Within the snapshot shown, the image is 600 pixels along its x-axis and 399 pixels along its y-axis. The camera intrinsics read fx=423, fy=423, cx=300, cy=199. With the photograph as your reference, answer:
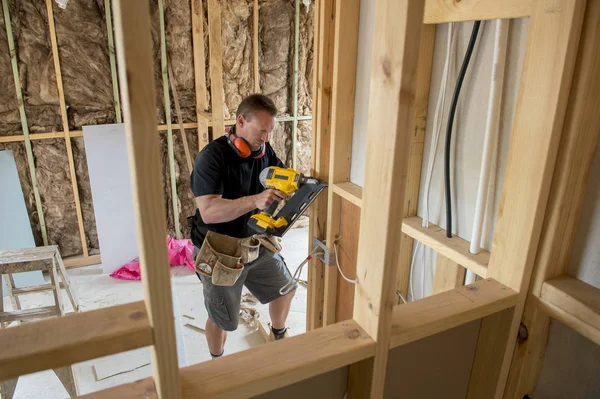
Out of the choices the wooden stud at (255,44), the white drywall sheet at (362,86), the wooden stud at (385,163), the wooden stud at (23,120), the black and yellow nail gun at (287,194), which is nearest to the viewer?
the wooden stud at (385,163)

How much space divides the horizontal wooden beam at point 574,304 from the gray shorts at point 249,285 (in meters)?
1.76

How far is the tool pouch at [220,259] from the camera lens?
89.8 inches

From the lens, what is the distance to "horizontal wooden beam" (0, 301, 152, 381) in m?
0.54

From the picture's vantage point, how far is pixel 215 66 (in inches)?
156

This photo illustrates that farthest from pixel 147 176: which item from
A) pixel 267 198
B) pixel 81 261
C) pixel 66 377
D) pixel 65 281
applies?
pixel 81 261

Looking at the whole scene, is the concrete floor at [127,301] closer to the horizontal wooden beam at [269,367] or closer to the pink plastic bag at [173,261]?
the pink plastic bag at [173,261]

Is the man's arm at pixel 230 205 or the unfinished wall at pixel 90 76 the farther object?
the unfinished wall at pixel 90 76

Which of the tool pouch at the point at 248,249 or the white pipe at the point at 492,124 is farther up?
the white pipe at the point at 492,124

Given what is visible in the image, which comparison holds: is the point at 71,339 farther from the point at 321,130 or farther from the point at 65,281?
the point at 65,281

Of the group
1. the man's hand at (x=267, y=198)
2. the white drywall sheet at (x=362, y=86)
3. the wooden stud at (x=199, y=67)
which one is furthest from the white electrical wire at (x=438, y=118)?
the wooden stud at (x=199, y=67)

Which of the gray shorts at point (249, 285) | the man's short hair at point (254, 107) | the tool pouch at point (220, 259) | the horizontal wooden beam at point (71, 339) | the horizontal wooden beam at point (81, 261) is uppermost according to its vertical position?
the man's short hair at point (254, 107)

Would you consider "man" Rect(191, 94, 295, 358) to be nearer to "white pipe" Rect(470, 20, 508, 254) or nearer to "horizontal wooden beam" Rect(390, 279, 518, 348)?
"white pipe" Rect(470, 20, 508, 254)

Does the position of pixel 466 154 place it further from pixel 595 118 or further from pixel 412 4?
pixel 412 4

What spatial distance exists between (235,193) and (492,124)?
1.54 metres
